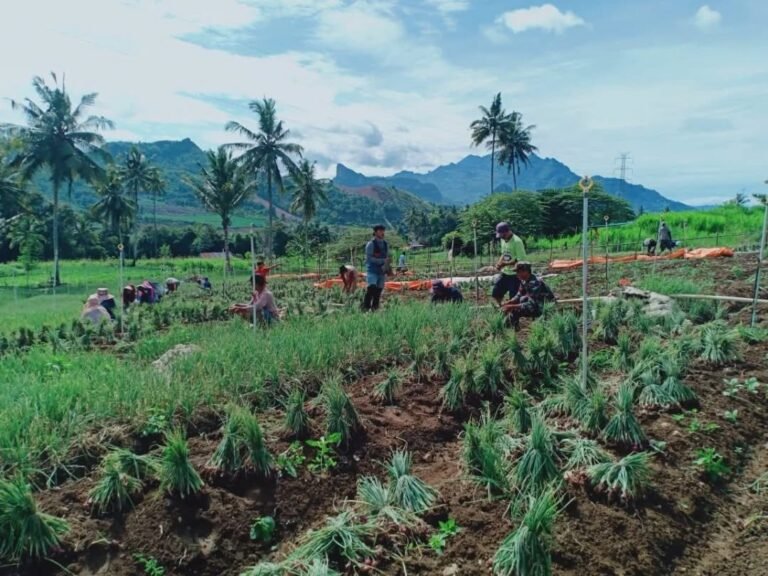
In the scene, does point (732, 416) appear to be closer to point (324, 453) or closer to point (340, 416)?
point (340, 416)

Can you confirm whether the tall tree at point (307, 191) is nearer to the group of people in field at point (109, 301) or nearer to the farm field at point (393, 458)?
the group of people in field at point (109, 301)

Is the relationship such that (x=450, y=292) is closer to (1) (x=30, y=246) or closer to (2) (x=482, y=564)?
(2) (x=482, y=564)

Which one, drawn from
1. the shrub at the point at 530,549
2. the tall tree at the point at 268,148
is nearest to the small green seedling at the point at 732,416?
the shrub at the point at 530,549

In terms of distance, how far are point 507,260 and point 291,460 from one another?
433cm

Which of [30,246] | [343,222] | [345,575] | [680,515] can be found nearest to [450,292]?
[680,515]

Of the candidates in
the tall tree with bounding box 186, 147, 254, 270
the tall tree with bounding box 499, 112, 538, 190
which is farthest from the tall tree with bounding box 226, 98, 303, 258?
the tall tree with bounding box 499, 112, 538, 190

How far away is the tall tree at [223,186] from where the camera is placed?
3309cm

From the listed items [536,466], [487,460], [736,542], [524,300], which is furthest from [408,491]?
[524,300]

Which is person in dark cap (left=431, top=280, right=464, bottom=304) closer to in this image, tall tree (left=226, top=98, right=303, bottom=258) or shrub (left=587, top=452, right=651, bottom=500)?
shrub (left=587, top=452, right=651, bottom=500)

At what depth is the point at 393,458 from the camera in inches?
125

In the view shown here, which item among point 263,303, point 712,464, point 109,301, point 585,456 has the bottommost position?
point 712,464

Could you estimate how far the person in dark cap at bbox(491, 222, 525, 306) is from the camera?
22.6 ft

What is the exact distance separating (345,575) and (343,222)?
113451 mm

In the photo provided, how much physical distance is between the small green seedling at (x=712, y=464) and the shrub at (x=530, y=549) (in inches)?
59.6
